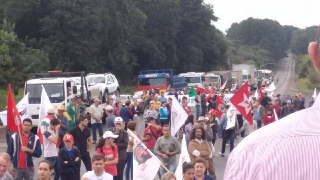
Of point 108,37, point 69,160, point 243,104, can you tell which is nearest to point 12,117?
point 69,160

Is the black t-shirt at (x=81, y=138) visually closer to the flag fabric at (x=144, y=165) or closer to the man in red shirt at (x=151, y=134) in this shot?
the man in red shirt at (x=151, y=134)

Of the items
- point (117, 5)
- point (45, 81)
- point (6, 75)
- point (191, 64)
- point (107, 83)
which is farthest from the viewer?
point (191, 64)

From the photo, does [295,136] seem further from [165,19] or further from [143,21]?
A: [165,19]

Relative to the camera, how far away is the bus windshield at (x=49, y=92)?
82.2 feet

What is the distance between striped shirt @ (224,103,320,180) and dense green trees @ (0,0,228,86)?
1651 inches

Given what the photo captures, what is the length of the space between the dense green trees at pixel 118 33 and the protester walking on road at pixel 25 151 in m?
31.7

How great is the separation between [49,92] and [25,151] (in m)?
14.9

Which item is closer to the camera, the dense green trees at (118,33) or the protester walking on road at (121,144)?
the protester walking on road at (121,144)

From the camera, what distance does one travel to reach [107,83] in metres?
36.6

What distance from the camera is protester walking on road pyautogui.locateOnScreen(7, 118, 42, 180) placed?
36.1ft

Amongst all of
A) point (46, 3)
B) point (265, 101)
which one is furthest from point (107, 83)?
point (46, 3)

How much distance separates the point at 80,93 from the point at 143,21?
33.7 meters

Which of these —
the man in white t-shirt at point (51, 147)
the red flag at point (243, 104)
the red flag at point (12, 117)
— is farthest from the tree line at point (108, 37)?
the man in white t-shirt at point (51, 147)

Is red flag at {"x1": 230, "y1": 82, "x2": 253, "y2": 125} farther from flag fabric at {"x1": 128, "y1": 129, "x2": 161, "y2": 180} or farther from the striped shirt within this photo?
the striped shirt
